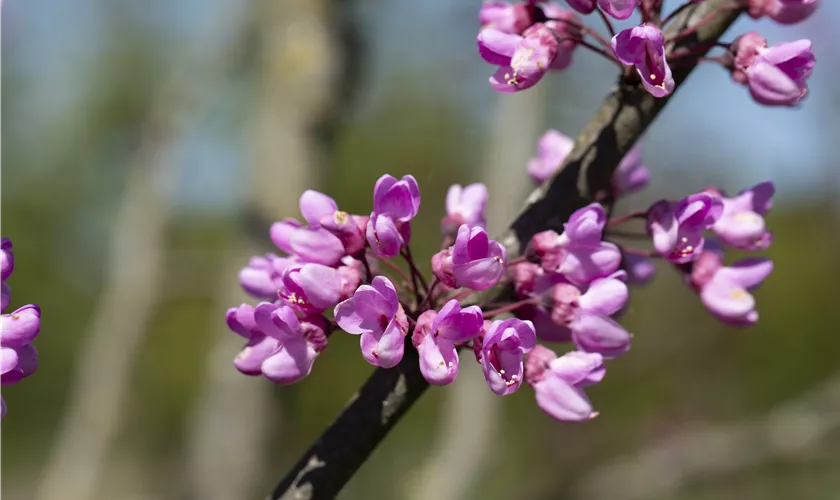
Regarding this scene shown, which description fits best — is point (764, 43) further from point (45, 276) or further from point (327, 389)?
point (45, 276)

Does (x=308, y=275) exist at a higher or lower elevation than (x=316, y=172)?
higher

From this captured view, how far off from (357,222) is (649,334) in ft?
17.9

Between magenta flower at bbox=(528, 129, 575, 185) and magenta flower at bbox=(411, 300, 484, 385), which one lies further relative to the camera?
magenta flower at bbox=(528, 129, 575, 185)

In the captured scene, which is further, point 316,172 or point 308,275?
point 316,172

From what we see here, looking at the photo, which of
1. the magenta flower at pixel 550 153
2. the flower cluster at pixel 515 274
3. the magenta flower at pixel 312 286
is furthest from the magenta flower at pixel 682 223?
the magenta flower at pixel 312 286

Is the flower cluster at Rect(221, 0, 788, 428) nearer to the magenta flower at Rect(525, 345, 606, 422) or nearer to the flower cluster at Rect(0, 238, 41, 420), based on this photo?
the magenta flower at Rect(525, 345, 606, 422)

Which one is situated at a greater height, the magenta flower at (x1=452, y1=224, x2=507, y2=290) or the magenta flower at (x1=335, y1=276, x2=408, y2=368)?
the magenta flower at (x1=452, y1=224, x2=507, y2=290)

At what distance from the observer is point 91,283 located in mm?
8617

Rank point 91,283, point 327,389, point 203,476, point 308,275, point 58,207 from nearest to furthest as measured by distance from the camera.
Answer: point 308,275 → point 203,476 → point 327,389 → point 91,283 → point 58,207

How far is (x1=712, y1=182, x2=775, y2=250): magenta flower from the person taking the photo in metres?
0.88

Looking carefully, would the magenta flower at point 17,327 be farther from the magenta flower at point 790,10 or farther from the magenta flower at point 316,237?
the magenta flower at point 790,10

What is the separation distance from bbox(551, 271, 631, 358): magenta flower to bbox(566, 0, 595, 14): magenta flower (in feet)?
0.94

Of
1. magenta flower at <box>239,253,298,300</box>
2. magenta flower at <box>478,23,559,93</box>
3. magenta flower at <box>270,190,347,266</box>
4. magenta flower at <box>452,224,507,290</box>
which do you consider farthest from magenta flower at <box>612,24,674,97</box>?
magenta flower at <box>239,253,298,300</box>

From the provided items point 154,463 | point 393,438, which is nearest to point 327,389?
point 393,438
